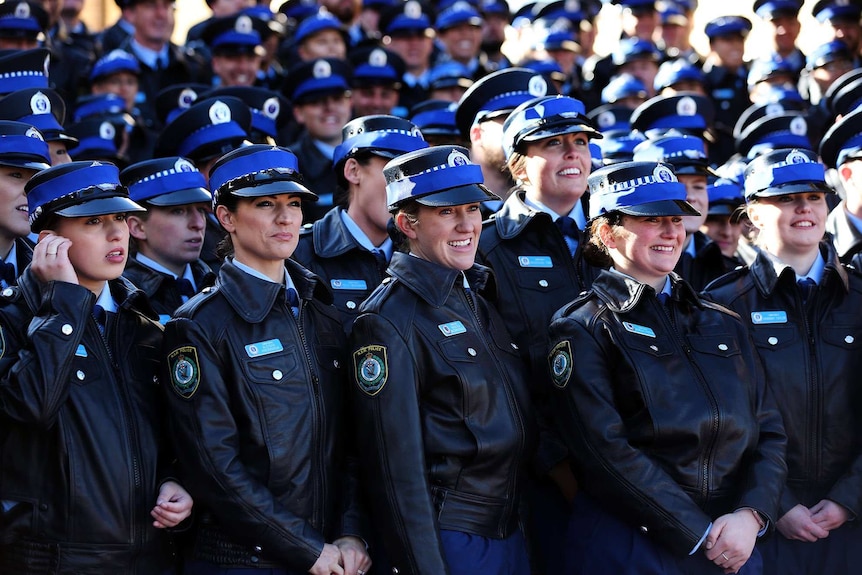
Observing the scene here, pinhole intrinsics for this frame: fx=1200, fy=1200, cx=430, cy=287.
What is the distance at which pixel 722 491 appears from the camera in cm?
459

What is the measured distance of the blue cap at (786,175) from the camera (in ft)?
17.5

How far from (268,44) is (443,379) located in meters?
7.33

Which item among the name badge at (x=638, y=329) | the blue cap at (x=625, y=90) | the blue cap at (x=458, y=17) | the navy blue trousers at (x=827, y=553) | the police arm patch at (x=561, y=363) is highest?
the blue cap at (x=458, y=17)

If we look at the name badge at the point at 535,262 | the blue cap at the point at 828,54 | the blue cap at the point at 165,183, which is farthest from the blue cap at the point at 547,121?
the blue cap at the point at 828,54

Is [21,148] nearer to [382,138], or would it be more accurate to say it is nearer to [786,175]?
[382,138]

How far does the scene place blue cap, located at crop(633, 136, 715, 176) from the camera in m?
6.71

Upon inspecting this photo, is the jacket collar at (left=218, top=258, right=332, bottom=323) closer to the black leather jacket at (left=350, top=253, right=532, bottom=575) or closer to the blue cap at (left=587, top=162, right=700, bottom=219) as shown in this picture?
the black leather jacket at (left=350, top=253, right=532, bottom=575)

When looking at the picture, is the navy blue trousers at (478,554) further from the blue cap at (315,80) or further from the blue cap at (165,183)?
the blue cap at (315,80)

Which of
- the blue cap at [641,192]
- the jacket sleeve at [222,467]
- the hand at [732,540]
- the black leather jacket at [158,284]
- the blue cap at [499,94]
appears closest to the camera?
the jacket sleeve at [222,467]

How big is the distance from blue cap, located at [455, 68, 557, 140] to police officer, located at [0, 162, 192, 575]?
2.55 m

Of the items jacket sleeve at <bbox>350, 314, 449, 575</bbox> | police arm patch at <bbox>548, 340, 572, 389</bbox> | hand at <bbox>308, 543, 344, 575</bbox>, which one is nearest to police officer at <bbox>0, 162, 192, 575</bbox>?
hand at <bbox>308, 543, 344, 575</bbox>

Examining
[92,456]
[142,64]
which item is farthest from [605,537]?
[142,64]

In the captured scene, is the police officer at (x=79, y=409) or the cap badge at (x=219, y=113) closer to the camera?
the police officer at (x=79, y=409)

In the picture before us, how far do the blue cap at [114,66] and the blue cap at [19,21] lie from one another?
1.69ft
